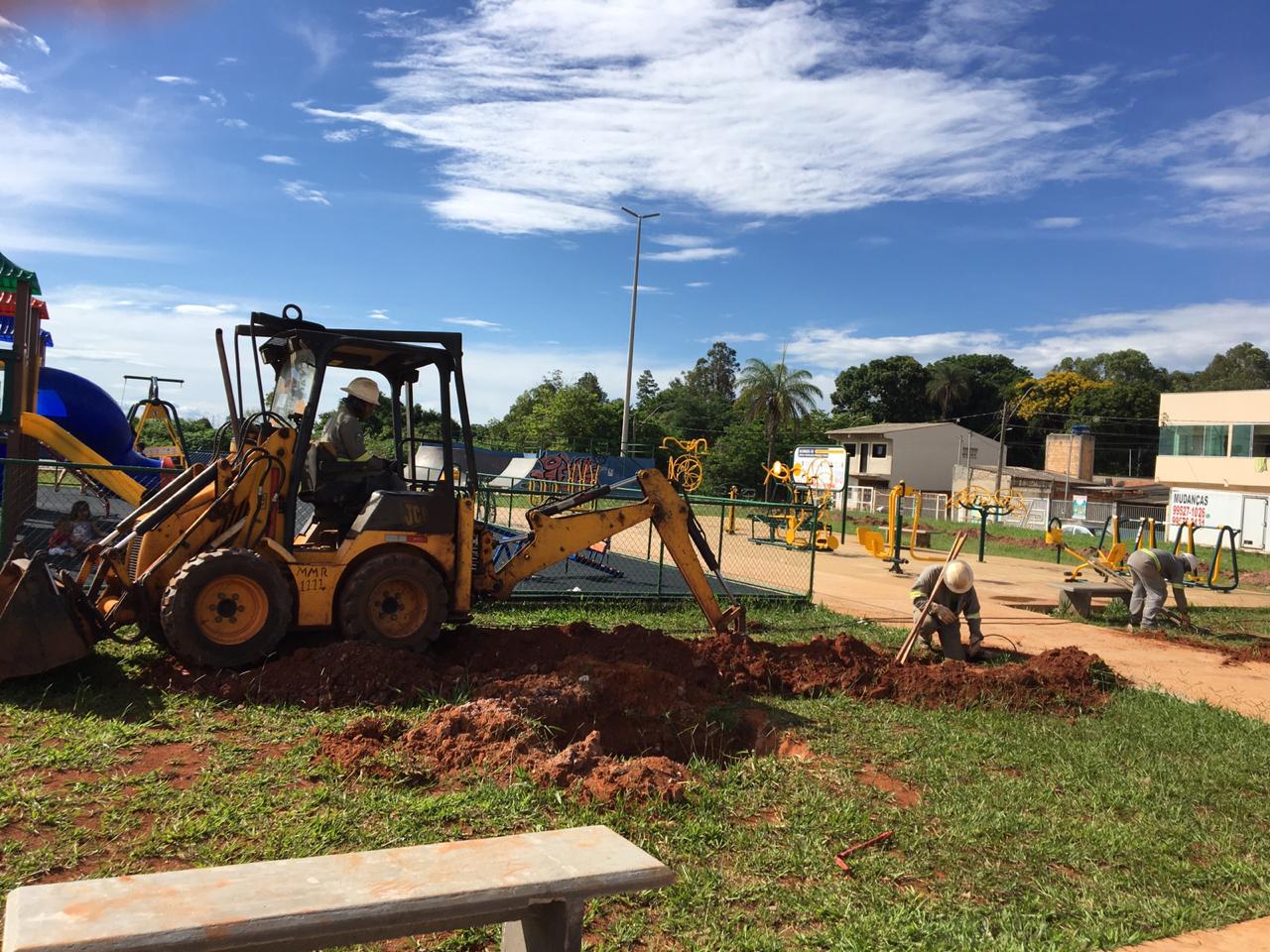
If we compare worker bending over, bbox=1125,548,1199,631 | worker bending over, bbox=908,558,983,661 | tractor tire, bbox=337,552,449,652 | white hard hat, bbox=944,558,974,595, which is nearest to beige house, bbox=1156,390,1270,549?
worker bending over, bbox=1125,548,1199,631

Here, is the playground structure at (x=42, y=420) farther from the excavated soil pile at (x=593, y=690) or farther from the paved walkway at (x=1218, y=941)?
the paved walkway at (x=1218, y=941)

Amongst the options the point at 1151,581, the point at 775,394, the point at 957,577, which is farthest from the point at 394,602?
the point at 775,394

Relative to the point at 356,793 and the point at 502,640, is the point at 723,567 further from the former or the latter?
the point at 356,793

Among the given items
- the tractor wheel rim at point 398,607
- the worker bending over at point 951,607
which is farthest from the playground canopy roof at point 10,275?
the worker bending over at point 951,607

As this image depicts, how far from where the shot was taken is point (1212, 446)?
4588cm

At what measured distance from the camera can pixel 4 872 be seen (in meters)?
3.64

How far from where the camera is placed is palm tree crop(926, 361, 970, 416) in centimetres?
8012

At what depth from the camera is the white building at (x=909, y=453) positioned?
6356cm

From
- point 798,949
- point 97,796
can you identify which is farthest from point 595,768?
point 97,796

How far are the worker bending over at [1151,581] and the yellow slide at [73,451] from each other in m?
13.9

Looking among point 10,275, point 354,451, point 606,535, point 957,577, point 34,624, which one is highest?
point 10,275

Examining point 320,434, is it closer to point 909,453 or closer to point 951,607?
point 951,607

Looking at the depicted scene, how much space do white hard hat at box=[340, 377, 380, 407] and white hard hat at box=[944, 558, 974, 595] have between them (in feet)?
18.7

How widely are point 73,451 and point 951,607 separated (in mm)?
13097
